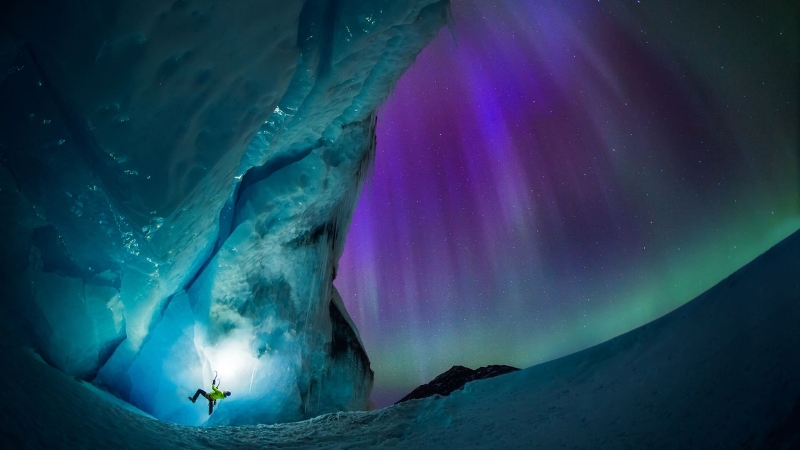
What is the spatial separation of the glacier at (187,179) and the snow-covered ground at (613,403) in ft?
7.44

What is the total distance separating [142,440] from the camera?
11.2 feet

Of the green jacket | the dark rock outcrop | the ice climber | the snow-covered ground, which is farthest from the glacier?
the dark rock outcrop

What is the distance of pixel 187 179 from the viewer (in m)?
6.15

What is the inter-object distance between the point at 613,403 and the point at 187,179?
6547 mm

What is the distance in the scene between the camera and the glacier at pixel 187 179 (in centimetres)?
468

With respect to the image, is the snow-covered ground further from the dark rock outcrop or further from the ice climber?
the dark rock outcrop

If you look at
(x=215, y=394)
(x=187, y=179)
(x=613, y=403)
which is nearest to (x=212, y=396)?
(x=215, y=394)

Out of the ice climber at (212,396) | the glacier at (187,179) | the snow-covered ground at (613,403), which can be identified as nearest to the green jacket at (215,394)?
the ice climber at (212,396)

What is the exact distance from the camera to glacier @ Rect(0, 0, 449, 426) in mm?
4680

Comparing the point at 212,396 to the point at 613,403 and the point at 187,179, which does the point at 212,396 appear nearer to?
the point at 187,179

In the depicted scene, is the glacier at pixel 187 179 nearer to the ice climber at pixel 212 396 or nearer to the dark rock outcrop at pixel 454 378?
the ice climber at pixel 212 396

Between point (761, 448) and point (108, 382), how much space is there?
9.21 metres

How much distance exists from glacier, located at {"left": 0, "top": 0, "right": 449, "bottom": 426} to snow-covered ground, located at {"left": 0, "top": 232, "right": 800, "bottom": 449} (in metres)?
2.27

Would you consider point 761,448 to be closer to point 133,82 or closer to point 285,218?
point 133,82
